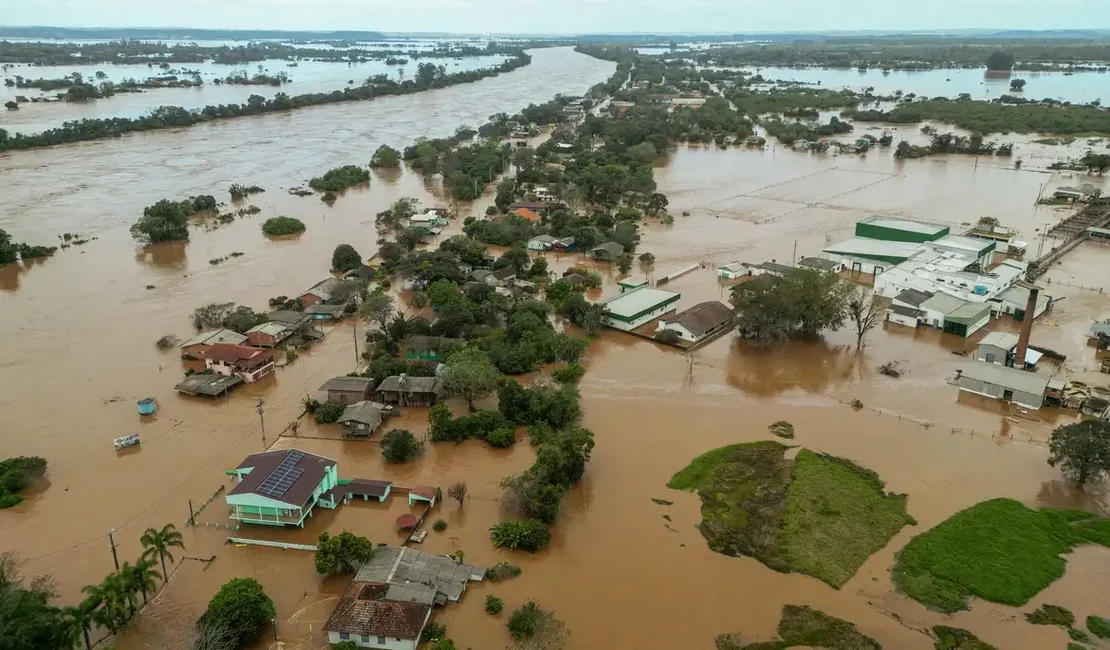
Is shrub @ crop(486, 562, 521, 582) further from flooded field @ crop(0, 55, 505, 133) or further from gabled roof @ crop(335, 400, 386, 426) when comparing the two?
flooded field @ crop(0, 55, 505, 133)

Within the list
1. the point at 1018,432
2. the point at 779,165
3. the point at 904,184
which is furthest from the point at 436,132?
the point at 1018,432

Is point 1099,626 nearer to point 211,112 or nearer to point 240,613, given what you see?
point 240,613

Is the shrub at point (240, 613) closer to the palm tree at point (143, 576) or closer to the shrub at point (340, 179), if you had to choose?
the palm tree at point (143, 576)

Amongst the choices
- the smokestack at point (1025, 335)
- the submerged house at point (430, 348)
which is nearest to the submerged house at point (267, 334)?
the submerged house at point (430, 348)

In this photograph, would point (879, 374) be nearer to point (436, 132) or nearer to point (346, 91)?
point (436, 132)

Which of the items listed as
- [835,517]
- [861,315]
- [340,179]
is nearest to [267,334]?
[835,517]

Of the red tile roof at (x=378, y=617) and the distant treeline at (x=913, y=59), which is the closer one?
the red tile roof at (x=378, y=617)
